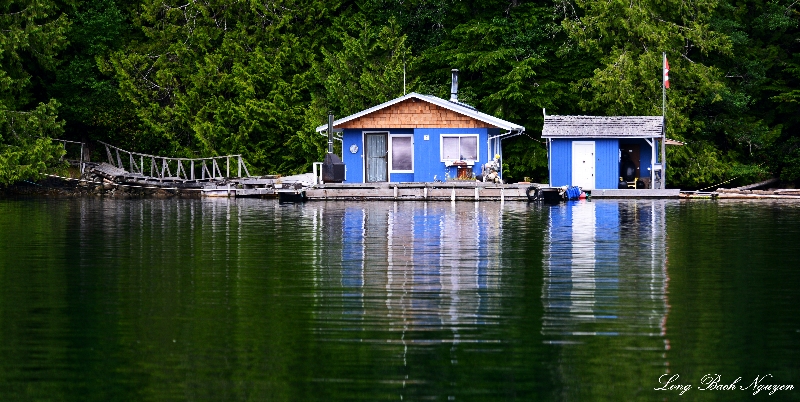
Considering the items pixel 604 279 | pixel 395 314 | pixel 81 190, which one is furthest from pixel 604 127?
pixel 395 314

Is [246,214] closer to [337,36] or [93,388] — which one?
[337,36]

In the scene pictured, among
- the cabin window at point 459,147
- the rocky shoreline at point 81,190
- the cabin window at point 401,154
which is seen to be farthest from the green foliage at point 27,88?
the cabin window at point 459,147

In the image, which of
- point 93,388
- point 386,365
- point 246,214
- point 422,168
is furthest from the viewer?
point 422,168

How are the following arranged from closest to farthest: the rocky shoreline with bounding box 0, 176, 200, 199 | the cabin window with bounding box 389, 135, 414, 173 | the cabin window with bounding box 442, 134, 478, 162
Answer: the cabin window with bounding box 442, 134, 478, 162, the cabin window with bounding box 389, 135, 414, 173, the rocky shoreline with bounding box 0, 176, 200, 199

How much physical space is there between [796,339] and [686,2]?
4441 cm

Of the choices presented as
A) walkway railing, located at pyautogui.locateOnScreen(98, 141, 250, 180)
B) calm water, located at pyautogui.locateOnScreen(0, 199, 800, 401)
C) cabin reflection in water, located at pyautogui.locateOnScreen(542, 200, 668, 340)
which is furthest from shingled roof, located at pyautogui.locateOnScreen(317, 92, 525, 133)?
calm water, located at pyautogui.locateOnScreen(0, 199, 800, 401)

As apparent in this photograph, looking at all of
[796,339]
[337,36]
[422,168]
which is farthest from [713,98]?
[796,339]

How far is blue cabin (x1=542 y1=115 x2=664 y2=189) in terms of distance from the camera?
50.2 meters

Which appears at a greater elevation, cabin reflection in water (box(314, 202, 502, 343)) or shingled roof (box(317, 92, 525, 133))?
shingled roof (box(317, 92, 525, 133))

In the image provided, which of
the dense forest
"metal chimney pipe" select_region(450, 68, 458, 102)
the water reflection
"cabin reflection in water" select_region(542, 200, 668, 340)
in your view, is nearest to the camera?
the water reflection

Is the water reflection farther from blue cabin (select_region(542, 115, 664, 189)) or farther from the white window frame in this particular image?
blue cabin (select_region(542, 115, 664, 189))

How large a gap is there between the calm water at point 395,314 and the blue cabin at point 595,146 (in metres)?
20.6

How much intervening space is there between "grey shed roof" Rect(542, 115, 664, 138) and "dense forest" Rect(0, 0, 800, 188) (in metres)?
3.36

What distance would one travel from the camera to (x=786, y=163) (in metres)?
55.1
